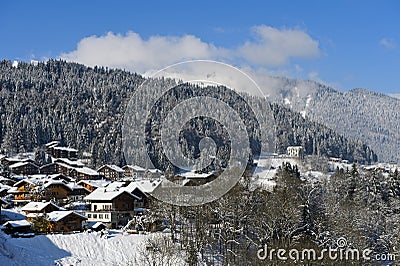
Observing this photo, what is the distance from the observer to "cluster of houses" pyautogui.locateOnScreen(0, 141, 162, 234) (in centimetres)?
3203

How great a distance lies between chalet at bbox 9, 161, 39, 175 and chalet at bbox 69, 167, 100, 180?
5318 millimetres

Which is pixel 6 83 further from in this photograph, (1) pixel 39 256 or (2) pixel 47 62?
(1) pixel 39 256

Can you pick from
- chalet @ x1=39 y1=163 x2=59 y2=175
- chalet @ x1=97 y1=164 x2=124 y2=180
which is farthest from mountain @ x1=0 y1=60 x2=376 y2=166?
chalet @ x1=39 y1=163 x2=59 y2=175

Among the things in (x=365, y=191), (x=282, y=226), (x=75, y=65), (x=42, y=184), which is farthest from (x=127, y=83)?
(x=282, y=226)

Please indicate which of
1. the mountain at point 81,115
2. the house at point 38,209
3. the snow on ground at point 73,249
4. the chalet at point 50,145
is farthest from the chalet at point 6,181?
the snow on ground at point 73,249

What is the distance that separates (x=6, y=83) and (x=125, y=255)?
94.5m

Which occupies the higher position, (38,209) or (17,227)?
(38,209)

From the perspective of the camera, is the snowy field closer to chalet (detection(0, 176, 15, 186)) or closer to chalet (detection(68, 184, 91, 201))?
chalet (detection(68, 184, 91, 201))

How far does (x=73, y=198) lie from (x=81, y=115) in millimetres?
54431

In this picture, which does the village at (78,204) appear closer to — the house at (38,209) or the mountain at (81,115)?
the house at (38,209)

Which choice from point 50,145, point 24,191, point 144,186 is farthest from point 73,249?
point 50,145

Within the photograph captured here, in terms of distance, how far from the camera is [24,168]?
67500 millimetres

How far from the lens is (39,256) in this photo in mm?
23984

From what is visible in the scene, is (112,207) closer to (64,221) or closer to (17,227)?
(64,221)
